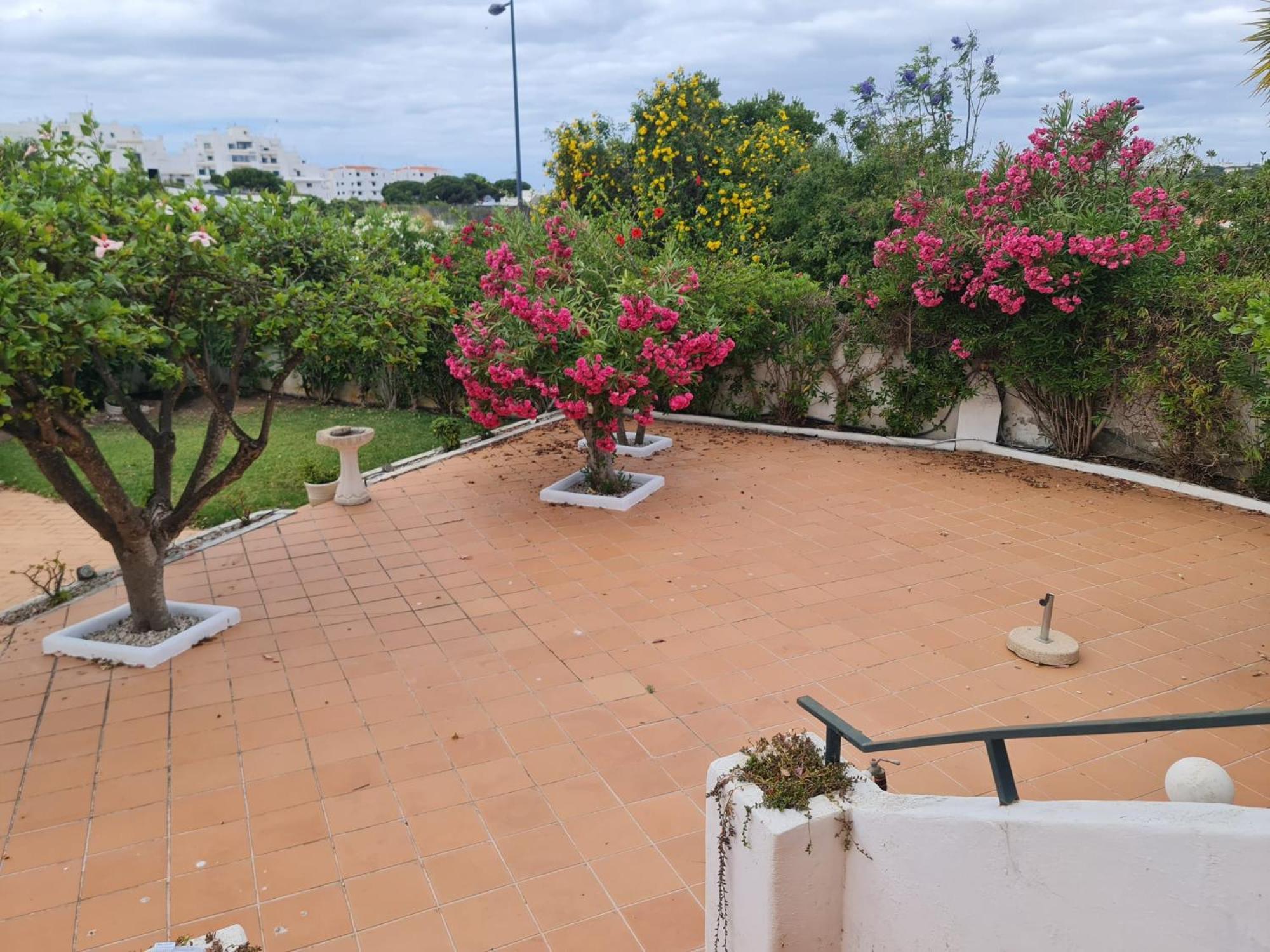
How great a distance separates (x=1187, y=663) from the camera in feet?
16.8

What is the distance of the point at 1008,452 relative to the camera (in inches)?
382

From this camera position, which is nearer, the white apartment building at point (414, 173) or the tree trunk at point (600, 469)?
the tree trunk at point (600, 469)

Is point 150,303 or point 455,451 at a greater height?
point 150,303

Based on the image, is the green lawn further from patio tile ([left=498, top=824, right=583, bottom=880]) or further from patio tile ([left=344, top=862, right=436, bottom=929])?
patio tile ([left=498, top=824, right=583, bottom=880])

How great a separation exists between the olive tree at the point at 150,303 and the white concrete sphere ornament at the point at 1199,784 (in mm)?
4561

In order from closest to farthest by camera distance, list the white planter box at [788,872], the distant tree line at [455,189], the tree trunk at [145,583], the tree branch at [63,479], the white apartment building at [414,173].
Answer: the white planter box at [788,872] → the tree branch at [63,479] → the tree trunk at [145,583] → the distant tree line at [455,189] → the white apartment building at [414,173]

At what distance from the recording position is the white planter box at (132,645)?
5281 mm

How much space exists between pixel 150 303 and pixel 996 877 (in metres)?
4.98

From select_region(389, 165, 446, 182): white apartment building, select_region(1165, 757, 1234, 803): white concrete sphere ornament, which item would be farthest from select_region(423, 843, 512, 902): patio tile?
select_region(389, 165, 446, 182): white apartment building

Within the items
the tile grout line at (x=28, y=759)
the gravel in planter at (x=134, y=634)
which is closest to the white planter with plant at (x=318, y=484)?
the gravel in planter at (x=134, y=634)

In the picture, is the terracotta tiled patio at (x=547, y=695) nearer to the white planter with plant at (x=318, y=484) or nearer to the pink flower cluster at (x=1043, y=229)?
the white planter with plant at (x=318, y=484)

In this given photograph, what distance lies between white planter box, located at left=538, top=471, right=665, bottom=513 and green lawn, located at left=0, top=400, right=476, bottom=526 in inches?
104

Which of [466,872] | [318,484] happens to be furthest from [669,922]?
[318,484]

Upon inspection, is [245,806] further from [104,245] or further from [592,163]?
[592,163]
